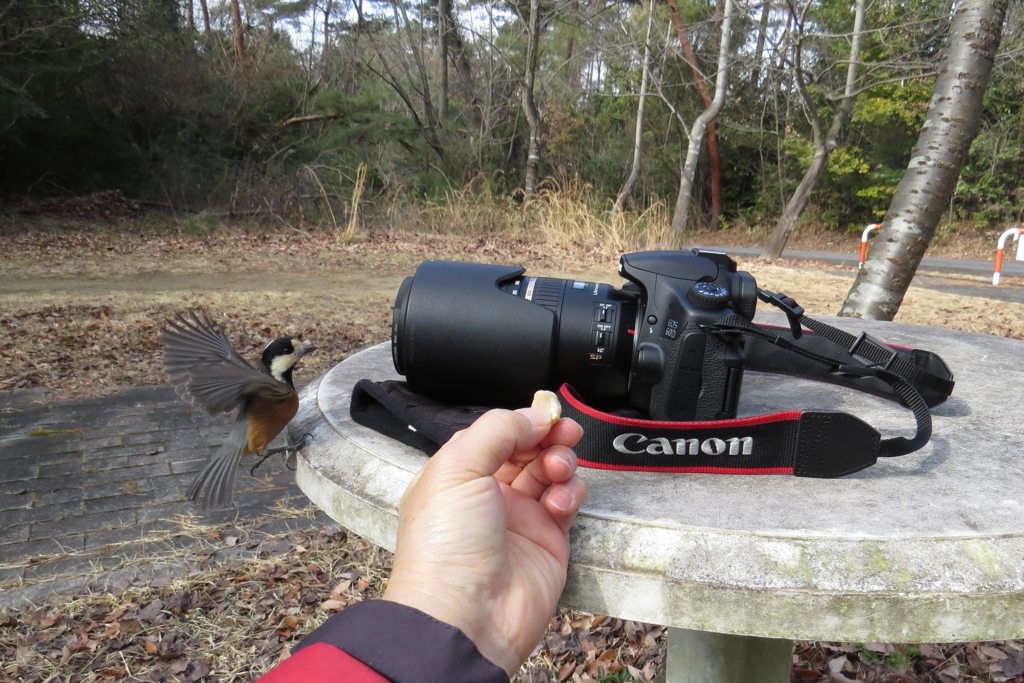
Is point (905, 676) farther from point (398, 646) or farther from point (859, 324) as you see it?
point (398, 646)

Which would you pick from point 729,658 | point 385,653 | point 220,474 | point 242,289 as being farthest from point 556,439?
point 242,289

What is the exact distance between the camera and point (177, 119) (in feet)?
51.5

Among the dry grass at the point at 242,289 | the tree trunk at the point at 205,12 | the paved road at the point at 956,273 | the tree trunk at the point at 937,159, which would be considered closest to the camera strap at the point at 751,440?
the tree trunk at the point at 937,159

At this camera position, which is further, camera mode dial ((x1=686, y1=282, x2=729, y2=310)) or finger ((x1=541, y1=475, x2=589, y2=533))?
camera mode dial ((x1=686, y1=282, x2=729, y2=310))

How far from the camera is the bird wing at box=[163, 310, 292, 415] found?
177cm

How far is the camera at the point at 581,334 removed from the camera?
137cm

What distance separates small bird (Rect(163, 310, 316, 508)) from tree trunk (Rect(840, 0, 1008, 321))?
3.18 m

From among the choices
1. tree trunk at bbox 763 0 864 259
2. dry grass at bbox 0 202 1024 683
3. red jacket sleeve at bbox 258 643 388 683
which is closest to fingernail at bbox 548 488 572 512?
red jacket sleeve at bbox 258 643 388 683

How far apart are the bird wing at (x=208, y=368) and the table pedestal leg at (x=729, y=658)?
1.15m

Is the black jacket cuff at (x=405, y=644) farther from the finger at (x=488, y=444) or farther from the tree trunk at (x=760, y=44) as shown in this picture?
the tree trunk at (x=760, y=44)

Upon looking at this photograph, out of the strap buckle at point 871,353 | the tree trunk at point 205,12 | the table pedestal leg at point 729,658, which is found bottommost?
the table pedestal leg at point 729,658

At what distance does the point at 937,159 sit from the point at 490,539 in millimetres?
3778

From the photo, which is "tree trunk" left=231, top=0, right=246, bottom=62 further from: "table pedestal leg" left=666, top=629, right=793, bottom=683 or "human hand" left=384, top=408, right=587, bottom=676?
"human hand" left=384, top=408, right=587, bottom=676

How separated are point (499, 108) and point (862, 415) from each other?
1602 cm
